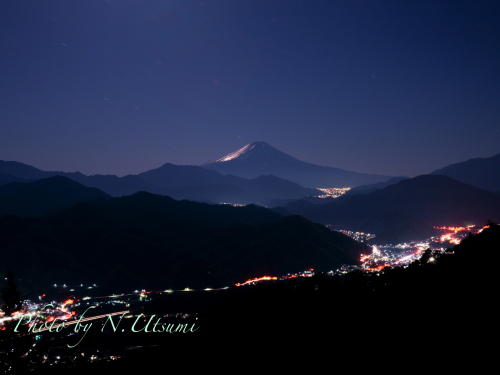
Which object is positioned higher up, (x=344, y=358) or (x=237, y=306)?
(x=344, y=358)

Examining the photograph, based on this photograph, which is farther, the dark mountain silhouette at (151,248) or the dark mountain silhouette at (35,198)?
the dark mountain silhouette at (35,198)

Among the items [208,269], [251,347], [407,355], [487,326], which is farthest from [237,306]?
[208,269]

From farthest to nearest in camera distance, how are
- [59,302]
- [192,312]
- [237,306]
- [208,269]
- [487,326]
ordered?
1. [208,269]
2. [59,302]
3. [192,312]
4. [237,306]
5. [487,326]

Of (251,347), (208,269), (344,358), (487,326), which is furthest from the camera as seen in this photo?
(208,269)

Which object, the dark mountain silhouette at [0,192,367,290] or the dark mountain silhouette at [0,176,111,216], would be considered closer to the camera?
the dark mountain silhouette at [0,192,367,290]

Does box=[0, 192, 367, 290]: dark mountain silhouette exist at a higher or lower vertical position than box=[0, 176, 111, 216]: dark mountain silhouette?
lower

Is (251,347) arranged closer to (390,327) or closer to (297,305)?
(297,305)

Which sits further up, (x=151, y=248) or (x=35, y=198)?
(x=35, y=198)

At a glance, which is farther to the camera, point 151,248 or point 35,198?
point 35,198
